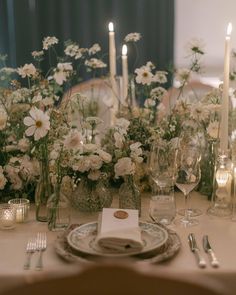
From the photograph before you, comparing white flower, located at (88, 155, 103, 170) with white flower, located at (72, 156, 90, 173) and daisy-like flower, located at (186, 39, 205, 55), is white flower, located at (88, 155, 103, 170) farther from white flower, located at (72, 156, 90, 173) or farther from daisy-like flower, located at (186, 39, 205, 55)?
daisy-like flower, located at (186, 39, 205, 55)

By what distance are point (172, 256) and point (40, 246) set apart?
0.32 m

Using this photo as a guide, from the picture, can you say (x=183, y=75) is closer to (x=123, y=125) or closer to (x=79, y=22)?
(x=123, y=125)

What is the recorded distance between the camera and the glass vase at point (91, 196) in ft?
4.60

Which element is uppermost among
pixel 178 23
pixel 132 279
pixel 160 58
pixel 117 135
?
pixel 178 23

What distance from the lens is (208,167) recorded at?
5.22 ft

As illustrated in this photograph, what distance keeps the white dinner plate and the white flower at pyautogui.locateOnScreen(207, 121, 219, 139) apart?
0.41 metres

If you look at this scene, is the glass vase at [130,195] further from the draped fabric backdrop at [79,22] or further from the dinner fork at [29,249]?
the draped fabric backdrop at [79,22]

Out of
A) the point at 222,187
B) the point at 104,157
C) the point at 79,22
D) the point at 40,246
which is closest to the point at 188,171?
the point at 222,187

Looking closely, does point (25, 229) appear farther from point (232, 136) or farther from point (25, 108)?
point (232, 136)

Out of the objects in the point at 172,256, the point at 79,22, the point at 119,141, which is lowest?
the point at 172,256

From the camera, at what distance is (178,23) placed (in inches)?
149

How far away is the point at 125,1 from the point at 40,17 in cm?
65

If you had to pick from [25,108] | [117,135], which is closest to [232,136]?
[117,135]

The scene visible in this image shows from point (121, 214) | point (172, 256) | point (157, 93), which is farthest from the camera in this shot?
point (157, 93)
